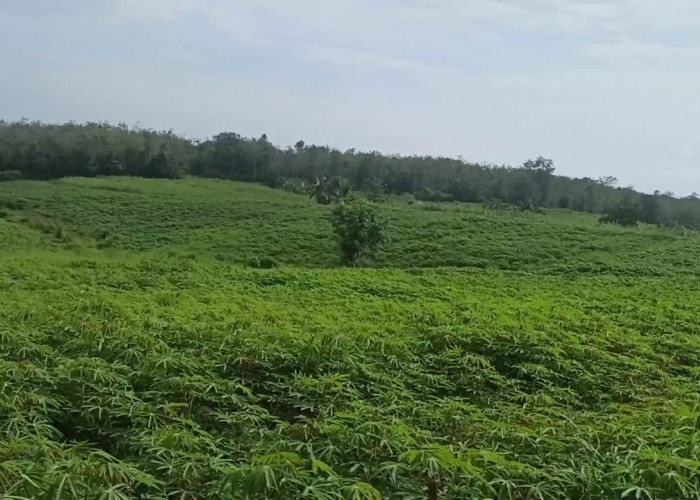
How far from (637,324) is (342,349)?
5.26m

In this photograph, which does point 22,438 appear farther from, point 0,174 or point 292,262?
point 0,174

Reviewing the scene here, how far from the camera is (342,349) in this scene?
485 centimetres

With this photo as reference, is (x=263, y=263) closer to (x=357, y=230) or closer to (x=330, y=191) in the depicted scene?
(x=357, y=230)

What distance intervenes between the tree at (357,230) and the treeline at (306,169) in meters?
39.0

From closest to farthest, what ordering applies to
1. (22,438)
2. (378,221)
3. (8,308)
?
(22,438) < (8,308) < (378,221)

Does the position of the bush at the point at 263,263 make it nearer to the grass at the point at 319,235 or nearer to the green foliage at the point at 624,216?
the grass at the point at 319,235

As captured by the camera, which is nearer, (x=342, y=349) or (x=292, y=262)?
(x=342, y=349)

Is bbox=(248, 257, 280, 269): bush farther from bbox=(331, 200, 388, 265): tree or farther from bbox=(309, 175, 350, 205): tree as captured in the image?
bbox=(309, 175, 350, 205): tree

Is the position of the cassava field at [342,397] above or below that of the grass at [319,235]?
above

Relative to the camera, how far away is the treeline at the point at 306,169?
6900 centimetres

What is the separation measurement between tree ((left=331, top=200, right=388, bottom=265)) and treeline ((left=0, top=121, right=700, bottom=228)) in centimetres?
3904

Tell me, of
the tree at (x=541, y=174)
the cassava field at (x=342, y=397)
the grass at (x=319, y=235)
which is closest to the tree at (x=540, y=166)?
the tree at (x=541, y=174)

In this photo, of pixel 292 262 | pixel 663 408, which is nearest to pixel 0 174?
pixel 292 262

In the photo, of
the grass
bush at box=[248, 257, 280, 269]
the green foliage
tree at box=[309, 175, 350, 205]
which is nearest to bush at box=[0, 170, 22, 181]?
the grass
